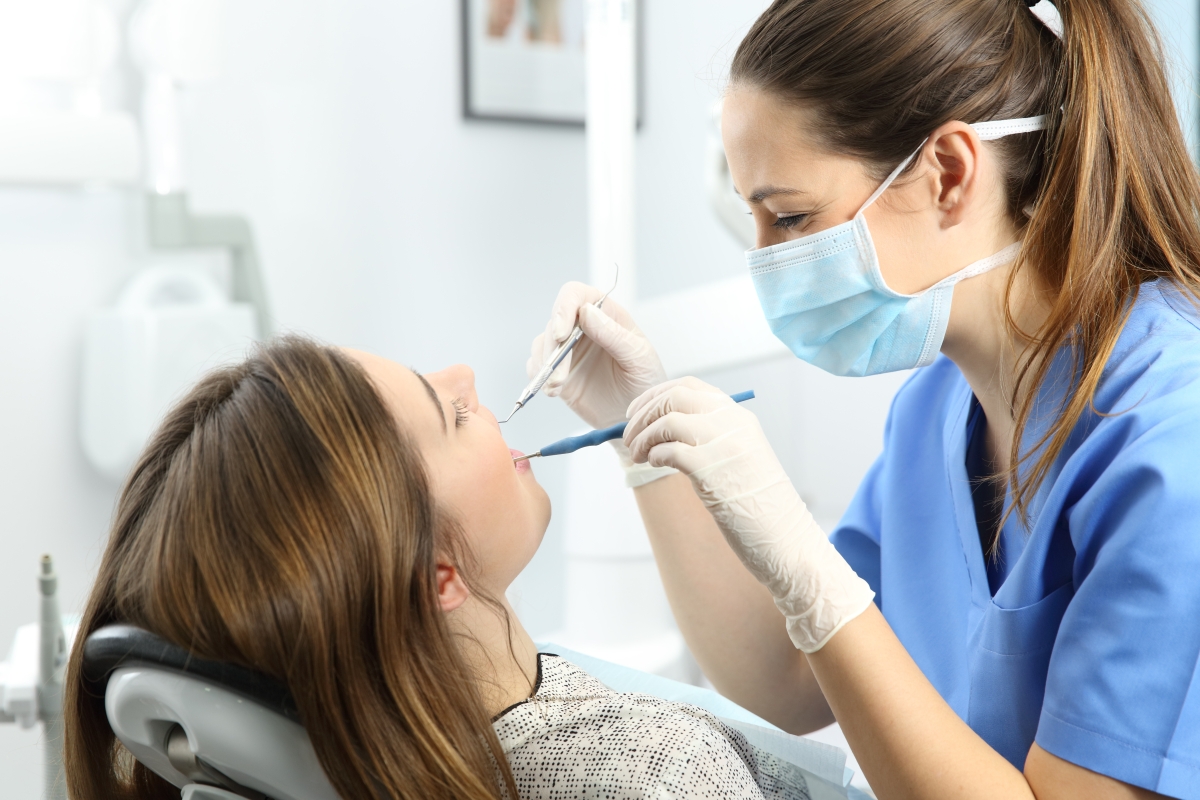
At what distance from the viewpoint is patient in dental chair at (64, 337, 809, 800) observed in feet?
2.55

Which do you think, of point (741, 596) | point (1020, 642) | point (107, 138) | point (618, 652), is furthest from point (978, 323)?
point (107, 138)

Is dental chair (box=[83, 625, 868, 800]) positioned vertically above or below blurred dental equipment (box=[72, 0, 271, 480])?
below

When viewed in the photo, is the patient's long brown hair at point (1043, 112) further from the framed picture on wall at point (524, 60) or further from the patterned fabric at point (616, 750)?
the framed picture on wall at point (524, 60)

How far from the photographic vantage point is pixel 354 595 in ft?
2.64

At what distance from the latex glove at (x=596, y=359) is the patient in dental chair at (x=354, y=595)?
293 mm

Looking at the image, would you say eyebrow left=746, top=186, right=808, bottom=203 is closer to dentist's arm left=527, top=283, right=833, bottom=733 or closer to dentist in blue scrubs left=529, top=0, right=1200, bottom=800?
dentist in blue scrubs left=529, top=0, right=1200, bottom=800

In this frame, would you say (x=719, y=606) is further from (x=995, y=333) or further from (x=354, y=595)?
(x=354, y=595)

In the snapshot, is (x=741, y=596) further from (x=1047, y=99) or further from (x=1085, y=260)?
(x=1047, y=99)

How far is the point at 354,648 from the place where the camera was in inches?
31.4

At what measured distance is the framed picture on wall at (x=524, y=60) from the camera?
2.25 metres

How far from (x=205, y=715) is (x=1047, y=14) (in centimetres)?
120

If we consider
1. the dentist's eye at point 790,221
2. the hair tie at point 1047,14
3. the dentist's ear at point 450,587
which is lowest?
the dentist's ear at point 450,587

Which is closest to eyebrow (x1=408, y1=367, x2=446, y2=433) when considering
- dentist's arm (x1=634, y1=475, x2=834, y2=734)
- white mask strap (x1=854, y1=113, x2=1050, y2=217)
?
dentist's arm (x1=634, y1=475, x2=834, y2=734)

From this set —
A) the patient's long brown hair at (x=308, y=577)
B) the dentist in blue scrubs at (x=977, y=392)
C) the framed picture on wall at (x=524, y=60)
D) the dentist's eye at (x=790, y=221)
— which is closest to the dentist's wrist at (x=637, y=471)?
the dentist in blue scrubs at (x=977, y=392)
